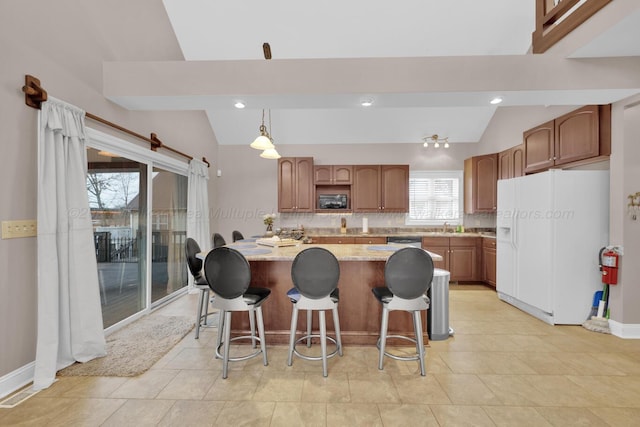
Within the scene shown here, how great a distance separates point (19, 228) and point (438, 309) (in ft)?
11.9

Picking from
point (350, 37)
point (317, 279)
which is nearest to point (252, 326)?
point (317, 279)

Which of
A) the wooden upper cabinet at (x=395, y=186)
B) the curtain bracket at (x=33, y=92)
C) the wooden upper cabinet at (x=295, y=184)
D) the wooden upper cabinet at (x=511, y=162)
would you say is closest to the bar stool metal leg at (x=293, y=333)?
the curtain bracket at (x=33, y=92)

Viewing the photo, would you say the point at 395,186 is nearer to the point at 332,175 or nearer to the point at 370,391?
the point at 332,175

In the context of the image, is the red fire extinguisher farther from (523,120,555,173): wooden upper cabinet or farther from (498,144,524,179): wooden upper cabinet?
(498,144,524,179): wooden upper cabinet

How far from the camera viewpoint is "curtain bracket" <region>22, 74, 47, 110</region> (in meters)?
2.13

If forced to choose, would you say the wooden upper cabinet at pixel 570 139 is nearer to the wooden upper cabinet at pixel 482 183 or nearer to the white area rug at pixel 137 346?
the wooden upper cabinet at pixel 482 183

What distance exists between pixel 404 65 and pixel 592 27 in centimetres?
148

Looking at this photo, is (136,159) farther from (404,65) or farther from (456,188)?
(456,188)

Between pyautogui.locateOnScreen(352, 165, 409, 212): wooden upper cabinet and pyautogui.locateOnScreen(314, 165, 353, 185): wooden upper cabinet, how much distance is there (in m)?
0.13

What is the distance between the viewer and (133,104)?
9.81 ft

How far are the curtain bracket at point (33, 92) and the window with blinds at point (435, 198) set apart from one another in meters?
5.36

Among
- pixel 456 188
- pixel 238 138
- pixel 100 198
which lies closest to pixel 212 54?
pixel 238 138

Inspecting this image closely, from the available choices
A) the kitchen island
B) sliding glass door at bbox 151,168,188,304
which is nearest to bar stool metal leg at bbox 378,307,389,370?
the kitchen island

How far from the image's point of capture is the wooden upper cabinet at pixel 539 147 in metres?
3.72
